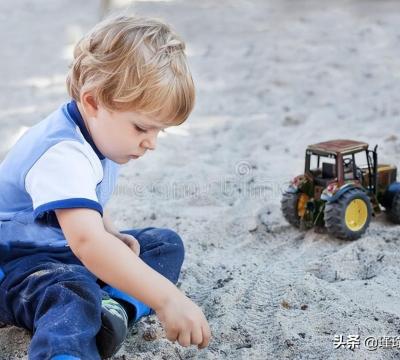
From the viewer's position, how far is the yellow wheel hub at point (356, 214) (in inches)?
94.0

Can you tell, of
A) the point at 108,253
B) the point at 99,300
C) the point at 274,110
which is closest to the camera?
the point at 108,253

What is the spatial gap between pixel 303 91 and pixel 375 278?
2.17 metres

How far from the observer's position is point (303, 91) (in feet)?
13.6

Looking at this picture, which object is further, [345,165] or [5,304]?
[345,165]

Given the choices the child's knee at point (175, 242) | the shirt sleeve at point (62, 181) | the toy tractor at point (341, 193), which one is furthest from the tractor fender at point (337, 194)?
the shirt sleeve at point (62, 181)

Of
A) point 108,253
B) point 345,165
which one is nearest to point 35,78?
point 345,165

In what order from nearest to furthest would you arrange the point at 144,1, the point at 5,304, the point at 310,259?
the point at 5,304
the point at 310,259
the point at 144,1

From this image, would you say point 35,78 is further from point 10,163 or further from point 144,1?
Answer: point 10,163

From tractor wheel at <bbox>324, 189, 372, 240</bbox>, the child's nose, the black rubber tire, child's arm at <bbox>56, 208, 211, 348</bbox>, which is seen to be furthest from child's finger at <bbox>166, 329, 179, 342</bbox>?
the black rubber tire

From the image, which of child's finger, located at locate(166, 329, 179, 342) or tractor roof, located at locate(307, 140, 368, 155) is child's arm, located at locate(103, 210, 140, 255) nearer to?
child's finger, located at locate(166, 329, 179, 342)

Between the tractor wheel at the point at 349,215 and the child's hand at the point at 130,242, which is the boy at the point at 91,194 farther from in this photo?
the tractor wheel at the point at 349,215

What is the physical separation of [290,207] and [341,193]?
8.2 inches

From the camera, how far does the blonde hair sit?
61.7 inches

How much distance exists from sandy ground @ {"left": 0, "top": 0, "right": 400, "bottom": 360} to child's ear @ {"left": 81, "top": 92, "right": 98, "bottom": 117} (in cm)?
57
